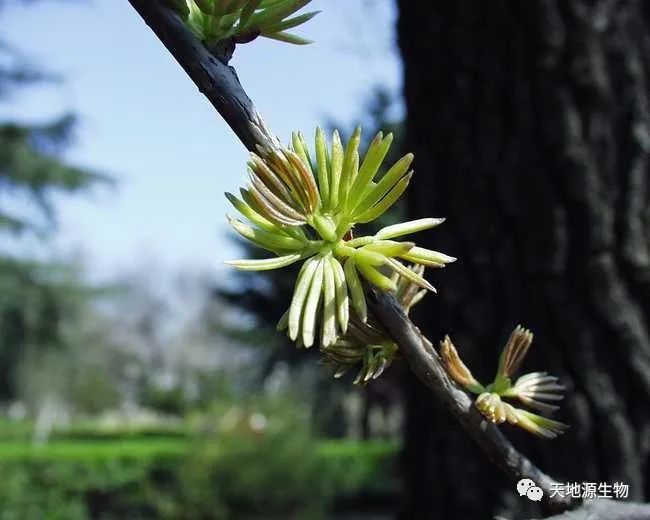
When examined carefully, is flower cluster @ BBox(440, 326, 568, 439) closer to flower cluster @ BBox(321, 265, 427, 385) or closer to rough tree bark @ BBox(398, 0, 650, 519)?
flower cluster @ BBox(321, 265, 427, 385)

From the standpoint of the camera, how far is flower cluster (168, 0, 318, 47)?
0.26m

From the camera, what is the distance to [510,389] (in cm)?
32

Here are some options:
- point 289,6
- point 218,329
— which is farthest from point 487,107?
point 218,329

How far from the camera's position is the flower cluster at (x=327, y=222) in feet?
0.78

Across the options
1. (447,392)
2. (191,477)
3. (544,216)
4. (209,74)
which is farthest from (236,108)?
(191,477)

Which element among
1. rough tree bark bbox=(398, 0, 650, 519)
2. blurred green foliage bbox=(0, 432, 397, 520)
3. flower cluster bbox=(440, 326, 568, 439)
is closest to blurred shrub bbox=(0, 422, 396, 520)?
blurred green foliage bbox=(0, 432, 397, 520)

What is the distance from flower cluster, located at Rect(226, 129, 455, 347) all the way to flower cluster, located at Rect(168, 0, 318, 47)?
44mm

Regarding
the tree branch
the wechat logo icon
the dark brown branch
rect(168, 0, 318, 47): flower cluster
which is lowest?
the wechat logo icon

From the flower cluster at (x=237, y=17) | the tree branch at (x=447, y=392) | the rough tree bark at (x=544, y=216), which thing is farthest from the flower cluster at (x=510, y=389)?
the rough tree bark at (x=544, y=216)

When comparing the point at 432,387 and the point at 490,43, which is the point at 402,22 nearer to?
the point at 490,43

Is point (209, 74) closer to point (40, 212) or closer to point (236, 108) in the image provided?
point (236, 108)

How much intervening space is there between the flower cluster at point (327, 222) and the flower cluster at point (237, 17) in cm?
4

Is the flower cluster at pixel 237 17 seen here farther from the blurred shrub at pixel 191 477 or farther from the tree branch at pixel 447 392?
the blurred shrub at pixel 191 477

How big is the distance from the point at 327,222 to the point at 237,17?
8cm
